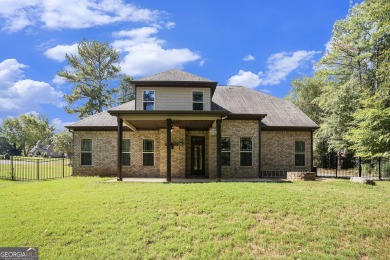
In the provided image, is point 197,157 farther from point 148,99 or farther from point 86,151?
point 86,151

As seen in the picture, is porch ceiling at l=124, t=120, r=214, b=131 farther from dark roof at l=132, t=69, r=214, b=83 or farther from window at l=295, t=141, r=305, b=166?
window at l=295, t=141, r=305, b=166

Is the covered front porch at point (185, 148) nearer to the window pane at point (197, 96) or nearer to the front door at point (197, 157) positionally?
the front door at point (197, 157)

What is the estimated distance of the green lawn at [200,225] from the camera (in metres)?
5.92

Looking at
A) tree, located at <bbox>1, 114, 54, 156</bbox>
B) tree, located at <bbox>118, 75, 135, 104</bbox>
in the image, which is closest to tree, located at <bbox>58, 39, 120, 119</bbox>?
tree, located at <bbox>118, 75, 135, 104</bbox>

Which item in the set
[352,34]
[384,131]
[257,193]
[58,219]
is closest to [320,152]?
[352,34]

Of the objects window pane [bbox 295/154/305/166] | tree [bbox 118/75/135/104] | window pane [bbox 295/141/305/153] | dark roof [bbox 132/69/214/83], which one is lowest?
window pane [bbox 295/154/305/166]

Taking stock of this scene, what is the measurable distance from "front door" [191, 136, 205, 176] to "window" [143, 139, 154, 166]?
7.90ft

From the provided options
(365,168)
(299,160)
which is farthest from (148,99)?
(365,168)

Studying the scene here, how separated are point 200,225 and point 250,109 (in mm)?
11280

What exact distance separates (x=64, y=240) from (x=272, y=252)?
464 cm

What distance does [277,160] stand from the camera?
1645 cm

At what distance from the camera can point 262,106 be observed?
18312 mm

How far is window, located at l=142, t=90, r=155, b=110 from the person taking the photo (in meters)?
14.6

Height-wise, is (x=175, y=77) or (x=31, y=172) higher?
(x=175, y=77)
